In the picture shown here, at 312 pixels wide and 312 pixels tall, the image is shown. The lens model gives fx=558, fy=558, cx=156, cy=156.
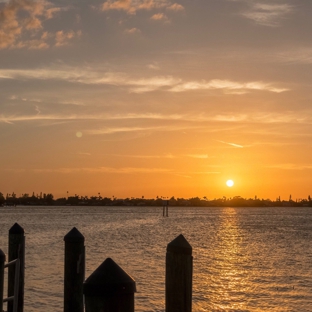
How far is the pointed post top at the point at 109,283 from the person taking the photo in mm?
4027

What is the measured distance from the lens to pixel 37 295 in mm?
22625

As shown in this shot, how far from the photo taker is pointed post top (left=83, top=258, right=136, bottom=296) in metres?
4.03

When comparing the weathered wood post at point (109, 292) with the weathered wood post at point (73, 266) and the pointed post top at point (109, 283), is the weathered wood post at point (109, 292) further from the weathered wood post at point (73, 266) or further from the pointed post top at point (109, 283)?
the weathered wood post at point (73, 266)

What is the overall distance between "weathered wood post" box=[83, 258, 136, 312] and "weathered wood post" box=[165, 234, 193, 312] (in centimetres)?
224

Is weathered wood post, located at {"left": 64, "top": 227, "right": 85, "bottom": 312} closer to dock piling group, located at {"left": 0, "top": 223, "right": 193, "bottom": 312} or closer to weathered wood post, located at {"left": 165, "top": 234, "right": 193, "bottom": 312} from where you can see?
dock piling group, located at {"left": 0, "top": 223, "right": 193, "bottom": 312}

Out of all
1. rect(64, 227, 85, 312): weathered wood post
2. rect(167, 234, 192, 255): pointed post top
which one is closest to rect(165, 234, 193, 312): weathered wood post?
rect(167, 234, 192, 255): pointed post top

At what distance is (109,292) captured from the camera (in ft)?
13.2

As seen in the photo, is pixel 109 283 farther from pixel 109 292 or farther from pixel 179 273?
pixel 179 273

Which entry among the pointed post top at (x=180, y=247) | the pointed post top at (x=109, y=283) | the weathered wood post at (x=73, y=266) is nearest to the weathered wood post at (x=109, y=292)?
the pointed post top at (x=109, y=283)

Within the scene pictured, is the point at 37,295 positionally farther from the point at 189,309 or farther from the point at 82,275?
the point at 189,309

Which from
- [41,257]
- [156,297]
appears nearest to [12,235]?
[156,297]

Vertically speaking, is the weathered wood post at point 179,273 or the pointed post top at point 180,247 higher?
the pointed post top at point 180,247

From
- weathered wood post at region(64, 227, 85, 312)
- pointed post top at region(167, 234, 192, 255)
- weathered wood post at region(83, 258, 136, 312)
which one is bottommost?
weathered wood post at region(64, 227, 85, 312)

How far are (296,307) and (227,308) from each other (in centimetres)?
275
